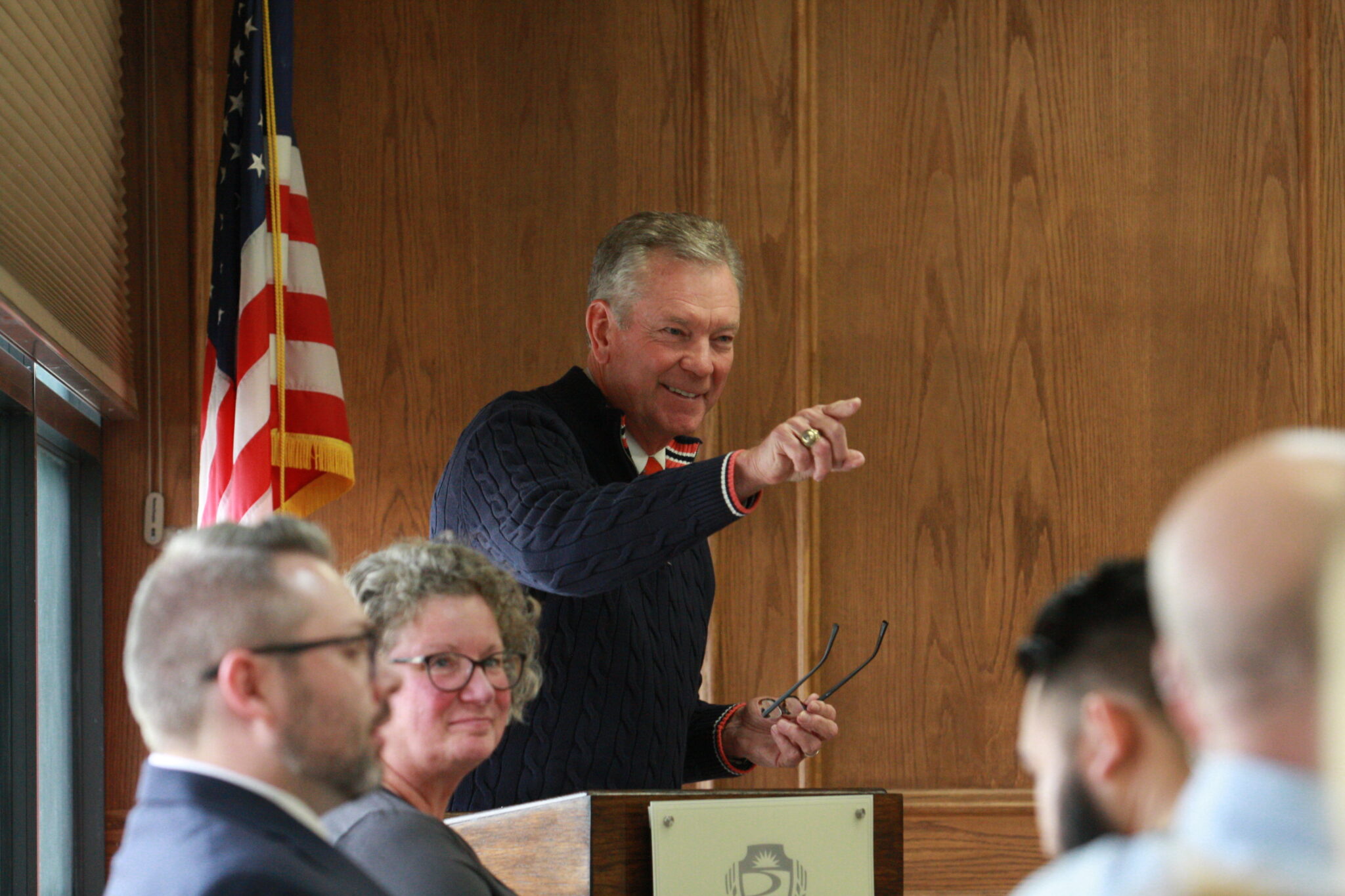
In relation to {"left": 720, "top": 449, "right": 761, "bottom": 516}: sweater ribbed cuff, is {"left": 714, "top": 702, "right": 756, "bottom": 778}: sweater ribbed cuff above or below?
below

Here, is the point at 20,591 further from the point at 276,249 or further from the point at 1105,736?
the point at 1105,736

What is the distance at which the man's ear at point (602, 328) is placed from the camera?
9.02 ft

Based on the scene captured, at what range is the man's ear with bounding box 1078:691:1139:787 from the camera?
3.23 feet

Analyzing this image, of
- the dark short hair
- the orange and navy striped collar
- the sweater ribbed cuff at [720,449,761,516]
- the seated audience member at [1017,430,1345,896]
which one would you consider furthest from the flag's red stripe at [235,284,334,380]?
the seated audience member at [1017,430,1345,896]

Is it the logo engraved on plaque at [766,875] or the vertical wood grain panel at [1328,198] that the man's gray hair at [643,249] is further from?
the vertical wood grain panel at [1328,198]

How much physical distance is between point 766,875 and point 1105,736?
847 millimetres

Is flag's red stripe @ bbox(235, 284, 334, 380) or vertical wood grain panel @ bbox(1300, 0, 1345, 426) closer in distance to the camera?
flag's red stripe @ bbox(235, 284, 334, 380)

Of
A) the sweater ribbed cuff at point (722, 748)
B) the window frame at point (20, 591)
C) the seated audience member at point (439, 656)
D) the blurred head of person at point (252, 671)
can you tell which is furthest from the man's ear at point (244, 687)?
the window frame at point (20, 591)

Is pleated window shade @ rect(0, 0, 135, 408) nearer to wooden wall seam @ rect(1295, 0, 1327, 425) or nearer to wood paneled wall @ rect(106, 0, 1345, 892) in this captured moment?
wood paneled wall @ rect(106, 0, 1345, 892)

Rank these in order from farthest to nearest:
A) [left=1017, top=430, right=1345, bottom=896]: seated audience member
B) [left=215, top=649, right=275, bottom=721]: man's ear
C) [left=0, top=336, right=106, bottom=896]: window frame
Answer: [left=0, top=336, right=106, bottom=896]: window frame < [left=215, top=649, right=275, bottom=721]: man's ear < [left=1017, top=430, right=1345, bottom=896]: seated audience member

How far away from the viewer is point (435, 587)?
1.90 m

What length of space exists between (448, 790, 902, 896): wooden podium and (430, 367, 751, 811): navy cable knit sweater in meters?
0.47

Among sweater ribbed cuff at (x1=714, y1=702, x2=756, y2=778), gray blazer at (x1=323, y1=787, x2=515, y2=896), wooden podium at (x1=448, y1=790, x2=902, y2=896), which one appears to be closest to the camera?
gray blazer at (x1=323, y1=787, x2=515, y2=896)

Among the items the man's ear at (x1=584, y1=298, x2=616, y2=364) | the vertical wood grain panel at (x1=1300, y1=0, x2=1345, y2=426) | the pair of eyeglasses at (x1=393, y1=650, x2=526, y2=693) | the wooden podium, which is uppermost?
the vertical wood grain panel at (x1=1300, y1=0, x2=1345, y2=426)
